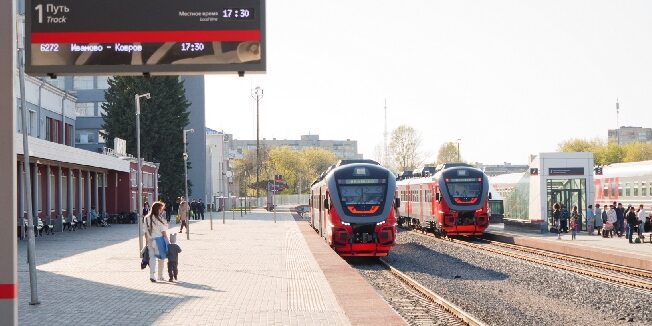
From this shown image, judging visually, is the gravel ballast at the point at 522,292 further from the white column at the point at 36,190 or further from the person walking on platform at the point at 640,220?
the white column at the point at 36,190

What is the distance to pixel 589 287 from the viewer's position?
63.2 ft

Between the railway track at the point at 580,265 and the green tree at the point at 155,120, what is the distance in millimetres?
43393

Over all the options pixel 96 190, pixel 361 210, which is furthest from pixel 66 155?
pixel 361 210

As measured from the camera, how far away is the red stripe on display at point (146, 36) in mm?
10750

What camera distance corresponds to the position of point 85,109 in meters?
98.6

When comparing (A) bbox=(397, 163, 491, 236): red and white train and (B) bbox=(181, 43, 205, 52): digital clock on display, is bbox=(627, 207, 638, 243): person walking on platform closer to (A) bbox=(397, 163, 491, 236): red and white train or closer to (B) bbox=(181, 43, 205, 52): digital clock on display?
(A) bbox=(397, 163, 491, 236): red and white train

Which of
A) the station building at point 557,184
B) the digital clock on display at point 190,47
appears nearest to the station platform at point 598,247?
the station building at point 557,184

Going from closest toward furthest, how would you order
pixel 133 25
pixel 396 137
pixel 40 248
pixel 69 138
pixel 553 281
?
pixel 133 25 → pixel 553 281 → pixel 40 248 → pixel 69 138 → pixel 396 137

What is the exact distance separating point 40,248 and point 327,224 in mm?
10927

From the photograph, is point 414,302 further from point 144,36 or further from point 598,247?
point 598,247

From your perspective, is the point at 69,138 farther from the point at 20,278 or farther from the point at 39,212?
the point at 20,278

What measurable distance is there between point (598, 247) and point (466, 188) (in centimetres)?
909

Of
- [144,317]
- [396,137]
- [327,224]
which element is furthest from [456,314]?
[396,137]
